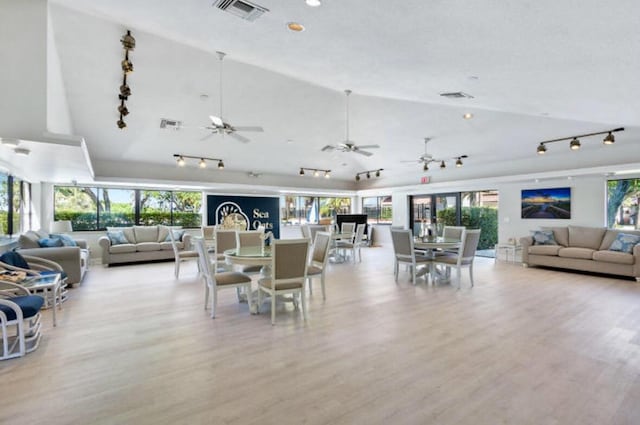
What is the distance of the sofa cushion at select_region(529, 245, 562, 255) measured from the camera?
23.6 feet

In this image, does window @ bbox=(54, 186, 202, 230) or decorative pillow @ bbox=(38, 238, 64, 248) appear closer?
decorative pillow @ bbox=(38, 238, 64, 248)

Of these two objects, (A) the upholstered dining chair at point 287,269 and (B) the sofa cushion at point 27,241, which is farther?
(B) the sofa cushion at point 27,241

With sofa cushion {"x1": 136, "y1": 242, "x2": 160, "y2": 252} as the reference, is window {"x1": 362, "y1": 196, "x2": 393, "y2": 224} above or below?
above

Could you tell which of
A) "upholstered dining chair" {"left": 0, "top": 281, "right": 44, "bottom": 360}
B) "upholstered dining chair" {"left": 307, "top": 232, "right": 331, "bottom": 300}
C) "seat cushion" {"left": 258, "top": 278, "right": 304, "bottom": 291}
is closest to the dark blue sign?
"upholstered dining chair" {"left": 307, "top": 232, "right": 331, "bottom": 300}

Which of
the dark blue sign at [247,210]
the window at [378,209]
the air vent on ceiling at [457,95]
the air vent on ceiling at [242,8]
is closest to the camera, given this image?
the air vent on ceiling at [242,8]

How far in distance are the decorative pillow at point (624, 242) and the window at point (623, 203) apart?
0.89 meters

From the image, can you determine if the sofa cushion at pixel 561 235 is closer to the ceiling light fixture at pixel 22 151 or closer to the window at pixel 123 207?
the ceiling light fixture at pixel 22 151

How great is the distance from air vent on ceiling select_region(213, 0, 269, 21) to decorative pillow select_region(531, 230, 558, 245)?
25.8ft

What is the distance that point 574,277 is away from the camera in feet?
21.2

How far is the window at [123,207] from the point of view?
355 inches

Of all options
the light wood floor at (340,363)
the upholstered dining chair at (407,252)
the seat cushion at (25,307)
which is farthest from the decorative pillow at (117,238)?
the upholstered dining chair at (407,252)

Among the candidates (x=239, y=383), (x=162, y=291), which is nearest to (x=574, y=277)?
(x=239, y=383)

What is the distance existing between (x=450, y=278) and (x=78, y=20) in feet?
23.2

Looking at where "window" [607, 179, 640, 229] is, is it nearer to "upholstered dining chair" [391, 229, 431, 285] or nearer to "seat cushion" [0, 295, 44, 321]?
"upholstered dining chair" [391, 229, 431, 285]
